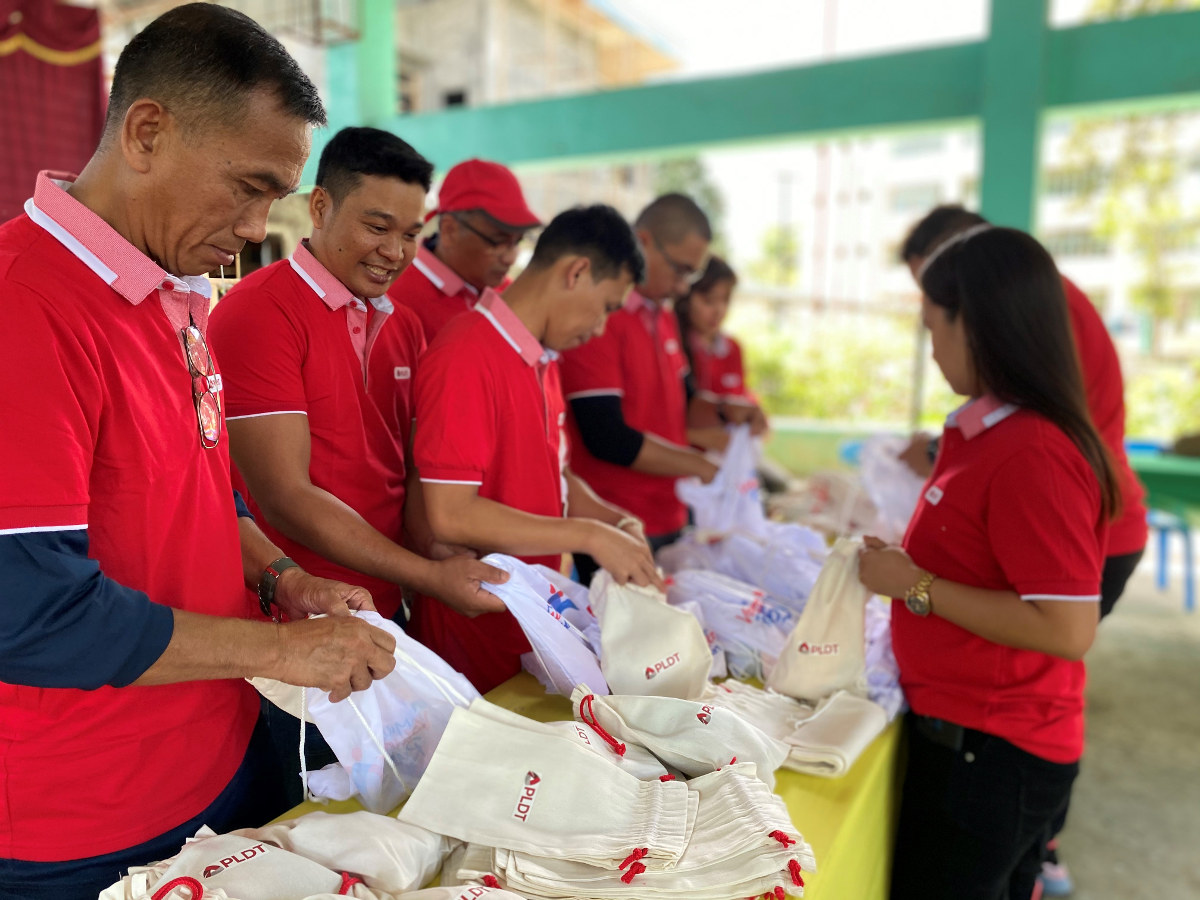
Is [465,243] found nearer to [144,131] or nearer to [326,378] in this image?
[326,378]

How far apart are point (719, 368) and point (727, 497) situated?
1.31 m

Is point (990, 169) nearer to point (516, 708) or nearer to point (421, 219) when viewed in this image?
point (421, 219)

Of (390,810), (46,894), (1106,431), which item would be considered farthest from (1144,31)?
(46,894)

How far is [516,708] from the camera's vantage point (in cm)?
156

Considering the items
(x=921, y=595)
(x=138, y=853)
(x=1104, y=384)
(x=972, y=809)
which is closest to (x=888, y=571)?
(x=921, y=595)

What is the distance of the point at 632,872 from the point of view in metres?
1.02

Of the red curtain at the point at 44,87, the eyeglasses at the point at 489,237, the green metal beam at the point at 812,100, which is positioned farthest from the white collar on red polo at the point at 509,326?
the red curtain at the point at 44,87

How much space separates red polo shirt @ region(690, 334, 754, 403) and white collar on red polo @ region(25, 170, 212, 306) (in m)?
3.08

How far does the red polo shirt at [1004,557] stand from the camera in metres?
1.39

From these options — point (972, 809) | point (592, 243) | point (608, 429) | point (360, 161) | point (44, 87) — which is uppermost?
point (44, 87)

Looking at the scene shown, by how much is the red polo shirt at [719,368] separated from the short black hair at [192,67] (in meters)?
3.04

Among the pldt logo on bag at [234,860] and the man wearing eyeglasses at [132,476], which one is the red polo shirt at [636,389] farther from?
the pldt logo on bag at [234,860]

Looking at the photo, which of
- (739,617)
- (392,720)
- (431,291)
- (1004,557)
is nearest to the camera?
(392,720)

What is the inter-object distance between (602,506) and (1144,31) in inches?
186
